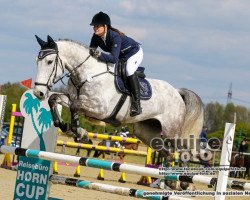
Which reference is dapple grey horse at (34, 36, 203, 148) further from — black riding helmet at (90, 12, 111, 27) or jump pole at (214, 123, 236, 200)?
jump pole at (214, 123, 236, 200)

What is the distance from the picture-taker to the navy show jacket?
23.1 feet

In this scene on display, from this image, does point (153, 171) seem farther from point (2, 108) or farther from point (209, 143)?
point (209, 143)

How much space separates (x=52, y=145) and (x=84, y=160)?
3.19ft

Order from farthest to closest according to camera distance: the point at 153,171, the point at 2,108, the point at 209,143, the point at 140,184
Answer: the point at 140,184, the point at 209,143, the point at 2,108, the point at 153,171

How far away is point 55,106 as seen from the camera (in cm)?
666

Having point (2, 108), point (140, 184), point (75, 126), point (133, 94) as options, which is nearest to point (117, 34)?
point (133, 94)

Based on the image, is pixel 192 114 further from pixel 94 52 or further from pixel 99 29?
pixel 99 29

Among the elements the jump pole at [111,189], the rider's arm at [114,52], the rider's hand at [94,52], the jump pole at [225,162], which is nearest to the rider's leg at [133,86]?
the rider's arm at [114,52]

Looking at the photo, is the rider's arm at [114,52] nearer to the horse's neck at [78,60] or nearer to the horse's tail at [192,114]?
the horse's neck at [78,60]

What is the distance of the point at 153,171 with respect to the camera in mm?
5172

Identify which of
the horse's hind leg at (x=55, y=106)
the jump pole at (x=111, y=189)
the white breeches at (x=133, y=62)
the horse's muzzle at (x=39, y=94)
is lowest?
the jump pole at (x=111, y=189)

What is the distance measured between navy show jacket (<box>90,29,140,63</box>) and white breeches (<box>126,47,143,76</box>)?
0.04 meters

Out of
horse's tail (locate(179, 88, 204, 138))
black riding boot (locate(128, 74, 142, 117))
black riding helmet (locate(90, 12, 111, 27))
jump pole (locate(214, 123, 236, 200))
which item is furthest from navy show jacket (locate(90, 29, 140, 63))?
jump pole (locate(214, 123, 236, 200))

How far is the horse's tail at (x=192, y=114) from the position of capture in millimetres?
8188
